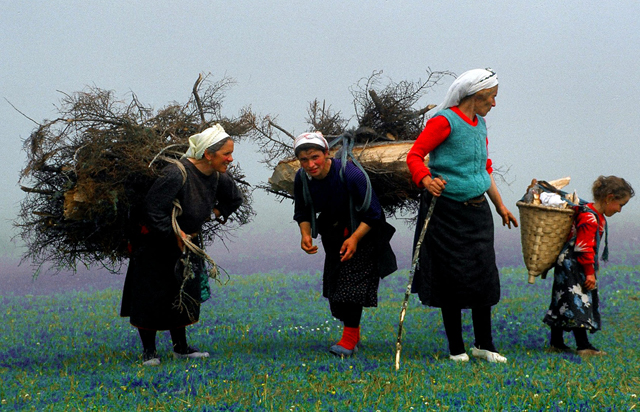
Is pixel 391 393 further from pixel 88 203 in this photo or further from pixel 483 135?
pixel 88 203

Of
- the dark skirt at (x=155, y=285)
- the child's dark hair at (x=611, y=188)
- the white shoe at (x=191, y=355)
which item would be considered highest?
the child's dark hair at (x=611, y=188)

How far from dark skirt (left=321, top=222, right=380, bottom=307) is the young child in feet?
5.92

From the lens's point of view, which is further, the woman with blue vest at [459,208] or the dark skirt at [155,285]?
the dark skirt at [155,285]

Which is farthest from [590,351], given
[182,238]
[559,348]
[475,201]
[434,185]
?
[182,238]

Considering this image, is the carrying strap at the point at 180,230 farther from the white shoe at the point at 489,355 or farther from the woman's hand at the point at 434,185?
the white shoe at the point at 489,355

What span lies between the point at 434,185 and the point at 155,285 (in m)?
2.80

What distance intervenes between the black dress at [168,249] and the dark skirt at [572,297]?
10.6 feet

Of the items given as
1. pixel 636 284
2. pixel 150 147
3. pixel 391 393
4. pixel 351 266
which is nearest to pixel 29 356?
pixel 150 147

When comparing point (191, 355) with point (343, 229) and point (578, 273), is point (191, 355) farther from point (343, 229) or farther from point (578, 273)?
point (578, 273)

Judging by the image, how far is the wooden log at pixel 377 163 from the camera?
19.5 ft

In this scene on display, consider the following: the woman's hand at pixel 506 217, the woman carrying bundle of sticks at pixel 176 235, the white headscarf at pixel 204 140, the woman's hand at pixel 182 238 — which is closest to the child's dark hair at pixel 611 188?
the woman's hand at pixel 506 217

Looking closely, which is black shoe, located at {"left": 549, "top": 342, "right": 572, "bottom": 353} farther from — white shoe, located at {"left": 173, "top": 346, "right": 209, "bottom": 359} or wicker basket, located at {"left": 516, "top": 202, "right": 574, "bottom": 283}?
white shoe, located at {"left": 173, "top": 346, "right": 209, "bottom": 359}

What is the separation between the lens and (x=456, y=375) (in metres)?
5.04

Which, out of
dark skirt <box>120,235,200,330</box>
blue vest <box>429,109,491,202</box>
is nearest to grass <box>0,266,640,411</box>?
dark skirt <box>120,235,200,330</box>
